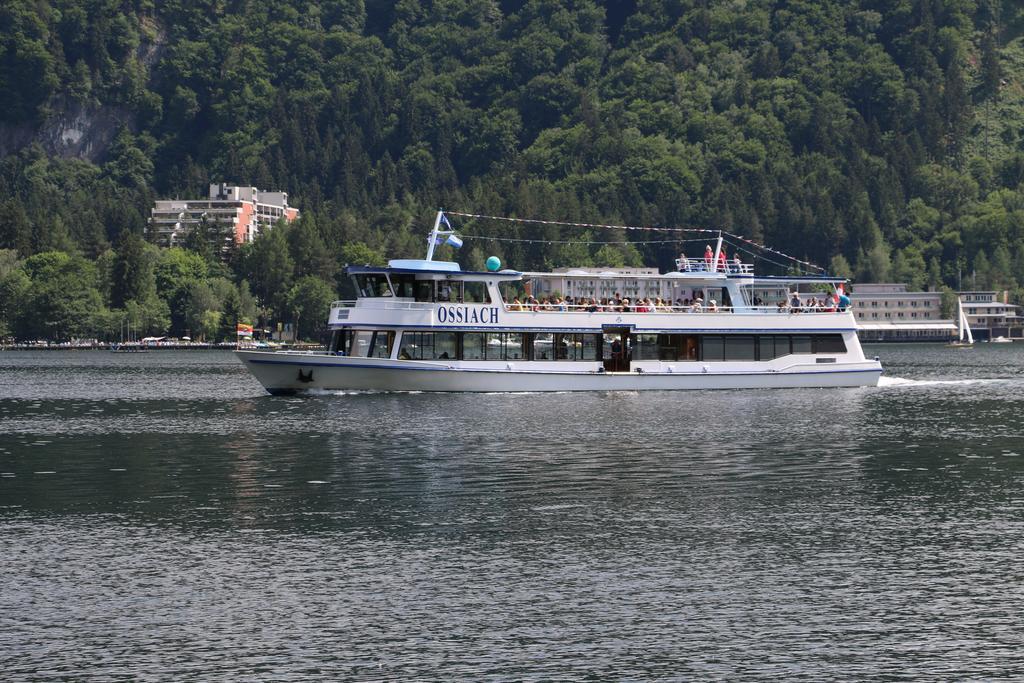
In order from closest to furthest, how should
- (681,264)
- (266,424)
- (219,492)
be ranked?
1. (219,492)
2. (266,424)
3. (681,264)

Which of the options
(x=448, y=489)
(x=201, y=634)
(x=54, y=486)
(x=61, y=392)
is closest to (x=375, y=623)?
(x=201, y=634)

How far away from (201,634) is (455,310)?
5606 cm

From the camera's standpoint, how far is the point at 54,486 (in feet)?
164

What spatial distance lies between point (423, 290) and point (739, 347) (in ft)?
64.2

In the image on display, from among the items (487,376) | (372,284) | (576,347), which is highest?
(372,284)

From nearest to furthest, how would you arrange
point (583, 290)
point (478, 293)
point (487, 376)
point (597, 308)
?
point (478, 293) → point (487, 376) → point (597, 308) → point (583, 290)

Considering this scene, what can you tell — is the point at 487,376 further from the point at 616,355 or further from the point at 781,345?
the point at 781,345

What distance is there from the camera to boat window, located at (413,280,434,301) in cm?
8594

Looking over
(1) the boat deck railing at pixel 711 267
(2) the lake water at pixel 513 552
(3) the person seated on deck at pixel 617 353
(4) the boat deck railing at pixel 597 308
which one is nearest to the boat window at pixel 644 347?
(3) the person seated on deck at pixel 617 353

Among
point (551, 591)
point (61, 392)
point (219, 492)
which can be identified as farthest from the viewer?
point (61, 392)

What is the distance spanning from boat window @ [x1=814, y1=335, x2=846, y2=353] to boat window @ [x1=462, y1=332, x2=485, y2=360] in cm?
2071

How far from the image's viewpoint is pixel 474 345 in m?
87.8

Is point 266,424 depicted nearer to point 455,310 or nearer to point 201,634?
point 455,310

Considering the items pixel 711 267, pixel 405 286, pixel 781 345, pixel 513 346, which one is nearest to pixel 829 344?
pixel 781 345
